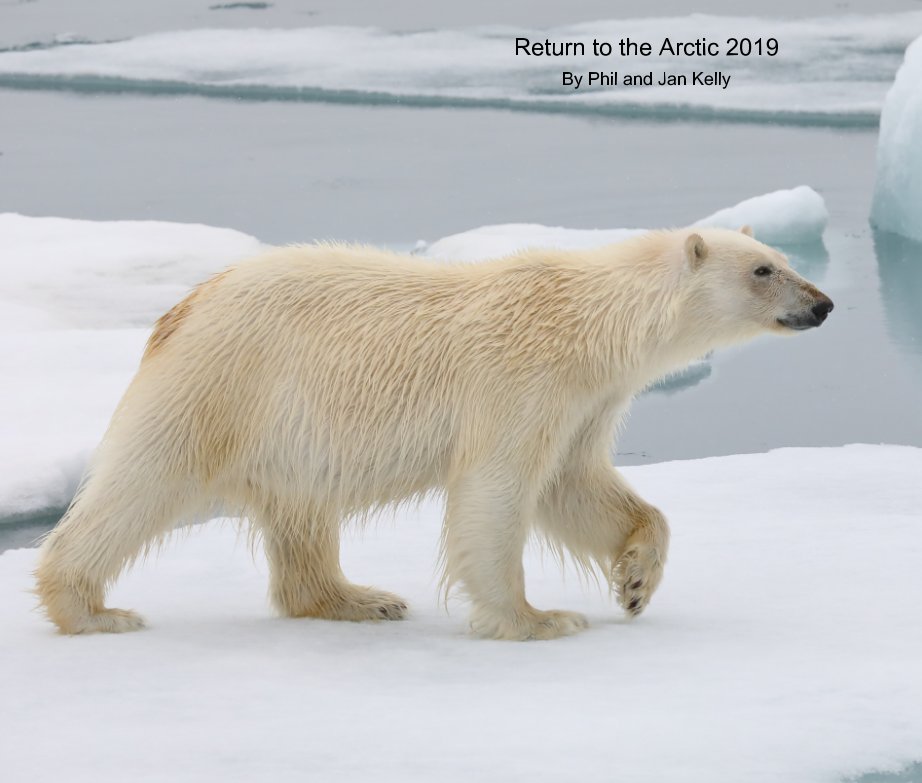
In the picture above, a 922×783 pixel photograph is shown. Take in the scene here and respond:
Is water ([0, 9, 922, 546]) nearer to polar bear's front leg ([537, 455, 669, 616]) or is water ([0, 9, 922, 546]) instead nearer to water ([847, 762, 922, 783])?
polar bear's front leg ([537, 455, 669, 616])

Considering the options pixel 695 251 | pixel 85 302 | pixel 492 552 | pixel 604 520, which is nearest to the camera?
pixel 492 552

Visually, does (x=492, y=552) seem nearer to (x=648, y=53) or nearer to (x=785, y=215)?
(x=785, y=215)

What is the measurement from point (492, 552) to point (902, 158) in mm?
7207

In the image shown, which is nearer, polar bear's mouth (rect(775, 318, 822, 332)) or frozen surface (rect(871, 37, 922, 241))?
polar bear's mouth (rect(775, 318, 822, 332))

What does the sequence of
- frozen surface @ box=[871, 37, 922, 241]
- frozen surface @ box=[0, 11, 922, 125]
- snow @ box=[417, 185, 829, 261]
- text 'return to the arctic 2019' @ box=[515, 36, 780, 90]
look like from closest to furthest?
snow @ box=[417, 185, 829, 261]
frozen surface @ box=[871, 37, 922, 241]
frozen surface @ box=[0, 11, 922, 125]
text 'return to the arctic 2019' @ box=[515, 36, 780, 90]

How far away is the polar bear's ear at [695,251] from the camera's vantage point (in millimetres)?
4211

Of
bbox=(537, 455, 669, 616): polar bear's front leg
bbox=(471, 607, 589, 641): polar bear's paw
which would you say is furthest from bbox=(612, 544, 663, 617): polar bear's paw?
bbox=(471, 607, 589, 641): polar bear's paw

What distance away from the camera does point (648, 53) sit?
55.2ft

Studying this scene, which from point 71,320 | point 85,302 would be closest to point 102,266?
point 85,302

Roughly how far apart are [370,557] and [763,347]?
4.38 m

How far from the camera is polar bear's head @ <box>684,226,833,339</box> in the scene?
168 inches

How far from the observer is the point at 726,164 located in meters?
12.9

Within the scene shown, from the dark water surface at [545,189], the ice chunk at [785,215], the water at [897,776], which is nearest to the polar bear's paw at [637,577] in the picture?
the water at [897,776]

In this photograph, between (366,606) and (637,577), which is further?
(366,606)
